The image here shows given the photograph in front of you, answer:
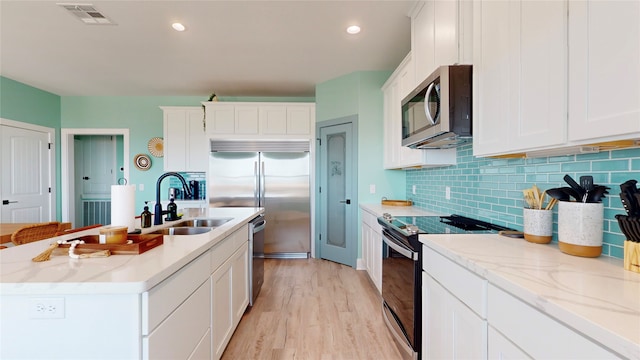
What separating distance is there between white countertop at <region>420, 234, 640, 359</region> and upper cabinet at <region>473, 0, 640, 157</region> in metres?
0.42

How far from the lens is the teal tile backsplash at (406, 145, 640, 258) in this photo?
3.54 feet

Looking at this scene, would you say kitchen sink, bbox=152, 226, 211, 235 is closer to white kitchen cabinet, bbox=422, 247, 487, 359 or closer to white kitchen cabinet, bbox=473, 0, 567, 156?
white kitchen cabinet, bbox=422, 247, 487, 359

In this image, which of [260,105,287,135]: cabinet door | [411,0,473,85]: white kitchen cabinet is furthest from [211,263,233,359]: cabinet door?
[260,105,287,135]: cabinet door

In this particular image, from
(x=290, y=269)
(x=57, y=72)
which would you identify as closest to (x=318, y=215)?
(x=290, y=269)

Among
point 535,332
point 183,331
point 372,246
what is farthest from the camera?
point 372,246

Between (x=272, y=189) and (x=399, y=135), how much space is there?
81.8 inches

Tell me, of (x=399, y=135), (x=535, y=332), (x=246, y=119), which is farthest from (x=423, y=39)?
(x=246, y=119)

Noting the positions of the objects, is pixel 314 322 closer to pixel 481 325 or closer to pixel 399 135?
pixel 481 325

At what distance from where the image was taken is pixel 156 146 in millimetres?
4957

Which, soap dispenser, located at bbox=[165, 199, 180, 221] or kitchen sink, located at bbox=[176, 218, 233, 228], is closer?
soap dispenser, located at bbox=[165, 199, 180, 221]

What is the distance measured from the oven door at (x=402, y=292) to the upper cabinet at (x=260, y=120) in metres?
2.65

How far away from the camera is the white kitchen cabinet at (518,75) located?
1053mm

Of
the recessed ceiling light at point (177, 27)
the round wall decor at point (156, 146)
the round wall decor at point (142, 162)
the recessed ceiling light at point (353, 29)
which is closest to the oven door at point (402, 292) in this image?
the recessed ceiling light at point (353, 29)

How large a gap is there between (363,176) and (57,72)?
4.37m
